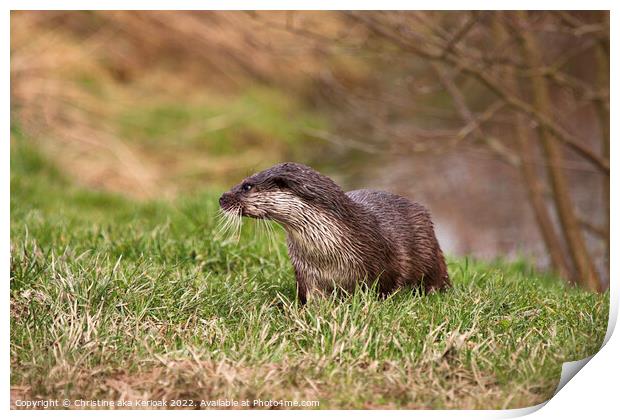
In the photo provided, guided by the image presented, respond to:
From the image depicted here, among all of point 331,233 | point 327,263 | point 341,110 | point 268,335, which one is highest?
A: point 341,110

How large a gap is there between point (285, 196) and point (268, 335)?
69 cm

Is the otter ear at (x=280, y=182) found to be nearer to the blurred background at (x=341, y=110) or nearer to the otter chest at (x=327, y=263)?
the otter chest at (x=327, y=263)

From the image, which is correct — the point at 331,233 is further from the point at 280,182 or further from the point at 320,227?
the point at 280,182

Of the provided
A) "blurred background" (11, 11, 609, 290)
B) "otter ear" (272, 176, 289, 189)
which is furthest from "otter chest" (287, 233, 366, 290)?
"blurred background" (11, 11, 609, 290)

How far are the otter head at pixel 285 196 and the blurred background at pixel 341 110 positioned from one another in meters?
2.50

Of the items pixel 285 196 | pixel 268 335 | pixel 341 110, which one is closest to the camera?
pixel 268 335

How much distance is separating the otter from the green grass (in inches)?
5.4

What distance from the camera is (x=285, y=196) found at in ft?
14.3

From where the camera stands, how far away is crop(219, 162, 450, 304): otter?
14.3 ft

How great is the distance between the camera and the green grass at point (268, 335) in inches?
146

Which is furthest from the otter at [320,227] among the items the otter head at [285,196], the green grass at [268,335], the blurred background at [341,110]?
the blurred background at [341,110]

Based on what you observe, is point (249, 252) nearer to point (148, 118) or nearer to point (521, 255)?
point (521, 255)

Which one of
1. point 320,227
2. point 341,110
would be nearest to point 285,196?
point 320,227

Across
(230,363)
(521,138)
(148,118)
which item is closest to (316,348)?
(230,363)
